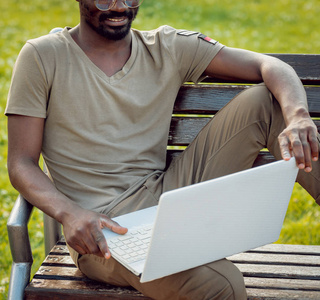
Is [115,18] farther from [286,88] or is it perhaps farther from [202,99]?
[286,88]

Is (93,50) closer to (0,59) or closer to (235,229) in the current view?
(235,229)

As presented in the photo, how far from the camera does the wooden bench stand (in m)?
2.35

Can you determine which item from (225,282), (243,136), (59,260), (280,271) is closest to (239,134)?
(243,136)

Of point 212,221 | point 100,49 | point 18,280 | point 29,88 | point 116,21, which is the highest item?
point 116,21

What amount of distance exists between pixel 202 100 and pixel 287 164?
1083 mm

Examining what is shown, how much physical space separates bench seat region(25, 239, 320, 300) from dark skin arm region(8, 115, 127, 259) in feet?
0.70

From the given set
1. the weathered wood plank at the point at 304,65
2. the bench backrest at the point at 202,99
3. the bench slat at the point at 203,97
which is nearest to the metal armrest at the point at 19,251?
the bench backrest at the point at 202,99

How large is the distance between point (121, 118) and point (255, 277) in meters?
0.86

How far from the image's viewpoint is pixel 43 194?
94.0 inches

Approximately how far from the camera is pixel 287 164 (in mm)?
1959

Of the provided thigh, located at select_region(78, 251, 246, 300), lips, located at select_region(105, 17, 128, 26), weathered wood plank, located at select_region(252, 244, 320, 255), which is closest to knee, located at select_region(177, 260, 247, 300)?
thigh, located at select_region(78, 251, 246, 300)

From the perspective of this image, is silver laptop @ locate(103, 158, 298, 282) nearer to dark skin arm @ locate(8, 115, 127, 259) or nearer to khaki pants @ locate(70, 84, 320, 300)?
dark skin arm @ locate(8, 115, 127, 259)

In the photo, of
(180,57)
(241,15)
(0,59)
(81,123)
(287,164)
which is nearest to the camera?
(287,164)

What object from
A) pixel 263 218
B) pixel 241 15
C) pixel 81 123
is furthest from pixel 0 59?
Answer: pixel 263 218
